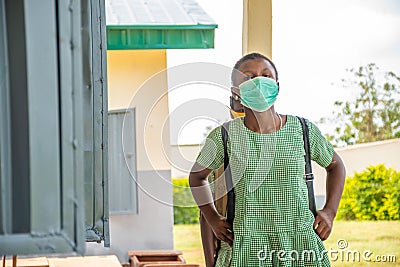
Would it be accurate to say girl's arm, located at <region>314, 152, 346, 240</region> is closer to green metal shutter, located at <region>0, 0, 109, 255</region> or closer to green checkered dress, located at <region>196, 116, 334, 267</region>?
green checkered dress, located at <region>196, 116, 334, 267</region>

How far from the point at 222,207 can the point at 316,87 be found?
635 cm

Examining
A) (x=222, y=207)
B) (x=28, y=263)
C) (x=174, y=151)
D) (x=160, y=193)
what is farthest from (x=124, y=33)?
(x=222, y=207)

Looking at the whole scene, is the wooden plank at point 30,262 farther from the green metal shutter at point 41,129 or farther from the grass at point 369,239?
the grass at point 369,239

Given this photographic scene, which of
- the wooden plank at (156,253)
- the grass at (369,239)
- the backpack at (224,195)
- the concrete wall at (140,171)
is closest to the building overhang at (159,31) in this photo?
the concrete wall at (140,171)

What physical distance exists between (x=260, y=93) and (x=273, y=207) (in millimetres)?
391

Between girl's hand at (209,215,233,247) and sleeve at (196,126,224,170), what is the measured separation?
0.19 meters

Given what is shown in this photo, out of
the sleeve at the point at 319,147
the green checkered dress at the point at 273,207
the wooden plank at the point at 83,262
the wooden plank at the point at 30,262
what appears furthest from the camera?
the wooden plank at the point at 83,262

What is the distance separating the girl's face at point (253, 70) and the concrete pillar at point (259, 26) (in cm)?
143

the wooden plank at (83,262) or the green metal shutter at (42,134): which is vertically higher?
the green metal shutter at (42,134)

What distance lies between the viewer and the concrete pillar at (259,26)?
14.6 feet

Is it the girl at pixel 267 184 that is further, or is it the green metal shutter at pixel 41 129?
the girl at pixel 267 184

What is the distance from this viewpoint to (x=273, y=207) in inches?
116

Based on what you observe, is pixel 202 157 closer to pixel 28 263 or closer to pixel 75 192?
pixel 75 192

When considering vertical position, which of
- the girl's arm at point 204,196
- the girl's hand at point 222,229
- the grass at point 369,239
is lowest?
the grass at point 369,239
